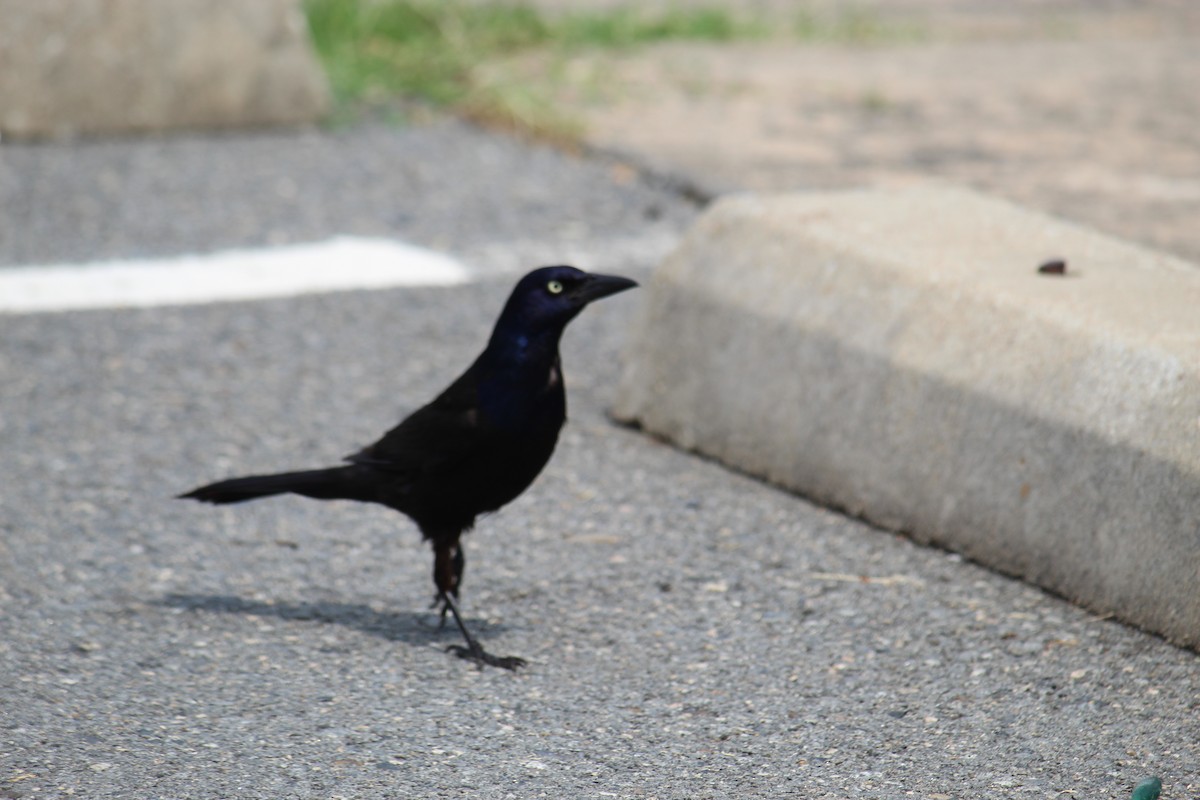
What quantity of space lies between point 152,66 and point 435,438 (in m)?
4.50

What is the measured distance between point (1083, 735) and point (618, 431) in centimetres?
195

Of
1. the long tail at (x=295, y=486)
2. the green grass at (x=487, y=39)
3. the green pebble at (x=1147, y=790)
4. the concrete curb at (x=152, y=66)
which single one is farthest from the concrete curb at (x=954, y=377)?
the concrete curb at (x=152, y=66)

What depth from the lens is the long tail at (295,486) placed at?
140 inches

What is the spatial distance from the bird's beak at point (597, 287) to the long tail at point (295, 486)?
62 centimetres

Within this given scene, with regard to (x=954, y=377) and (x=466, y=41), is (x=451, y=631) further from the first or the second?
(x=466, y=41)

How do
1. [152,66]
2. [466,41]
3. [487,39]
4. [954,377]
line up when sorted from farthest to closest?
[487,39] < [466,41] < [152,66] < [954,377]

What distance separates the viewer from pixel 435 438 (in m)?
3.51

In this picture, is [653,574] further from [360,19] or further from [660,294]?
[360,19]

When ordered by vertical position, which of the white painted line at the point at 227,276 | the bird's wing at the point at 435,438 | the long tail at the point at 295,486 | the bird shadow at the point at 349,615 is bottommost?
the bird shadow at the point at 349,615

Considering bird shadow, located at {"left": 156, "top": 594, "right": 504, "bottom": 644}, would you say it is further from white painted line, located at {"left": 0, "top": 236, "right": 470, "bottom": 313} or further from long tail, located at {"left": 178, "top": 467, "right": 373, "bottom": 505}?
white painted line, located at {"left": 0, "top": 236, "right": 470, "bottom": 313}

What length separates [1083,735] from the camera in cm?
314

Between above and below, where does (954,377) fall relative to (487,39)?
below

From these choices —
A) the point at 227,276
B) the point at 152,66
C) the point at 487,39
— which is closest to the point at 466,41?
the point at 487,39

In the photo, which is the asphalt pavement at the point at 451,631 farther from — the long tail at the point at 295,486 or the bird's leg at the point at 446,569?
the long tail at the point at 295,486
